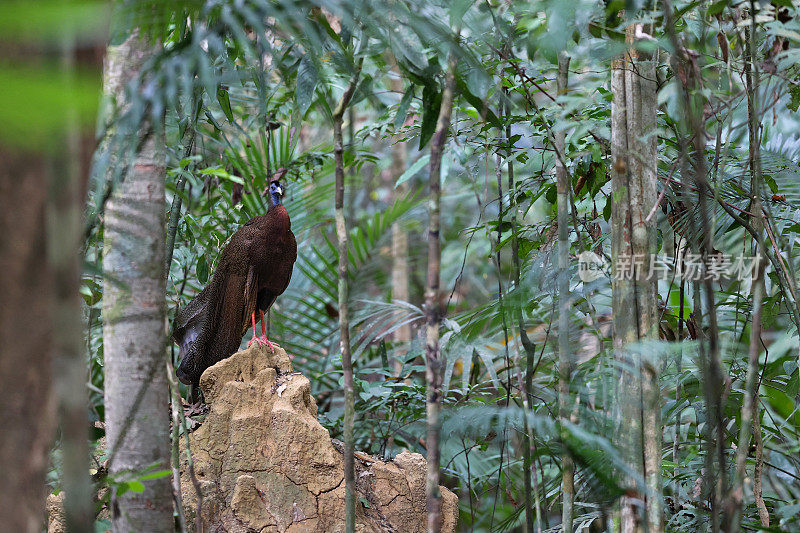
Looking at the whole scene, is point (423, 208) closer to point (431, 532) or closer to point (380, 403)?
point (380, 403)

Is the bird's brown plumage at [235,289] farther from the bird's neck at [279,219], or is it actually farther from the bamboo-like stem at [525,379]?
the bamboo-like stem at [525,379]

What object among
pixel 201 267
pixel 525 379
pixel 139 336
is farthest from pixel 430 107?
pixel 201 267

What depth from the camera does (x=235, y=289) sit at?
2.62m

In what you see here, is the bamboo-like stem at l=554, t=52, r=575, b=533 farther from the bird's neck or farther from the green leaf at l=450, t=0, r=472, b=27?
the bird's neck

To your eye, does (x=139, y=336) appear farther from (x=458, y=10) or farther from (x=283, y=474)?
(x=283, y=474)

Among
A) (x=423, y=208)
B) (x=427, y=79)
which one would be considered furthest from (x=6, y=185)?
(x=423, y=208)

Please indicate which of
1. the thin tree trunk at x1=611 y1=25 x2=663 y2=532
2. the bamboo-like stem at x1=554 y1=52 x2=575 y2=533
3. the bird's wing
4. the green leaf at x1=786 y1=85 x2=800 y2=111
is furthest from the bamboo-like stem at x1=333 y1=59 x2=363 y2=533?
the green leaf at x1=786 y1=85 x2=800 y2=111

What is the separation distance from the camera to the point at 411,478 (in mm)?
2221

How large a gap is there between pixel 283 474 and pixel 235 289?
0.76m

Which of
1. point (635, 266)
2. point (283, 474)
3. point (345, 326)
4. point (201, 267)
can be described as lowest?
point (283, 474)

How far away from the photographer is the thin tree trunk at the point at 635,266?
1.62 m

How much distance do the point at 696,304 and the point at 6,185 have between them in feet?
5.48

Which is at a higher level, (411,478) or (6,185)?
(6,185)

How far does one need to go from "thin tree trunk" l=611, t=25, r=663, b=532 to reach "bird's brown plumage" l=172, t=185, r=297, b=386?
1327mm
